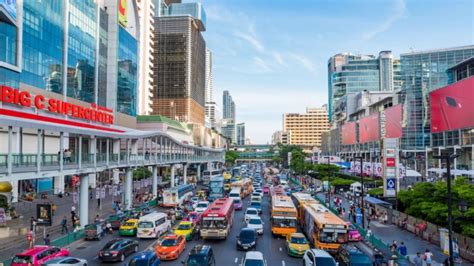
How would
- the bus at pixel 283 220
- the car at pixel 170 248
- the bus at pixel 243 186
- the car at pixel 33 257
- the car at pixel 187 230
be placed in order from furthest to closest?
1. the bus at pixel 243 186
2. the bus at pixel 283 220
3. the car at pixel 187 230
4. the car at pixel 170 248
5. the car at pixel 33 257

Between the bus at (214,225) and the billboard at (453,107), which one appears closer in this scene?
the bus at (214,225)

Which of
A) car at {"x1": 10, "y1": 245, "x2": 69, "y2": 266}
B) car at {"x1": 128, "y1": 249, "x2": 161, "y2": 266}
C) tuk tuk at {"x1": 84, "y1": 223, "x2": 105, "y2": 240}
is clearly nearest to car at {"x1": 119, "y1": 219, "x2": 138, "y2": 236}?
tuk tuk at {"x1": 84, "y1": 223, "x2": 105, "y2": 240}

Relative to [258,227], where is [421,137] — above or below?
above

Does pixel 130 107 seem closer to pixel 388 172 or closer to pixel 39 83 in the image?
pixel 39 83

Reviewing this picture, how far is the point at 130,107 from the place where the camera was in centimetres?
8819

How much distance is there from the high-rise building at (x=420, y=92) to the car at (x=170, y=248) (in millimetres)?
90293

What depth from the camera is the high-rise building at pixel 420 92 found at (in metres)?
103

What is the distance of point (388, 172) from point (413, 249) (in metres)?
10.6

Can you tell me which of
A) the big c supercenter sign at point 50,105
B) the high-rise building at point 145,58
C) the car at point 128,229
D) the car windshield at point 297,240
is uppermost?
the high-rise building at point 145,58

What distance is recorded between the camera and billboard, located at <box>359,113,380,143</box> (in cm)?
12281

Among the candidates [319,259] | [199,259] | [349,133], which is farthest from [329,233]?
[349,133]

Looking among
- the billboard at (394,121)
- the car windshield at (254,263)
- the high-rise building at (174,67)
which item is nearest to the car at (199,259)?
the car windshield at (254,263)

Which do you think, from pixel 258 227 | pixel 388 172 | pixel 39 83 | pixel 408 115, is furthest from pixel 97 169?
pixel 408 115

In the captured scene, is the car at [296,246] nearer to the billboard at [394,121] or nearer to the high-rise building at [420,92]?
the high-rise building at [420,92]
